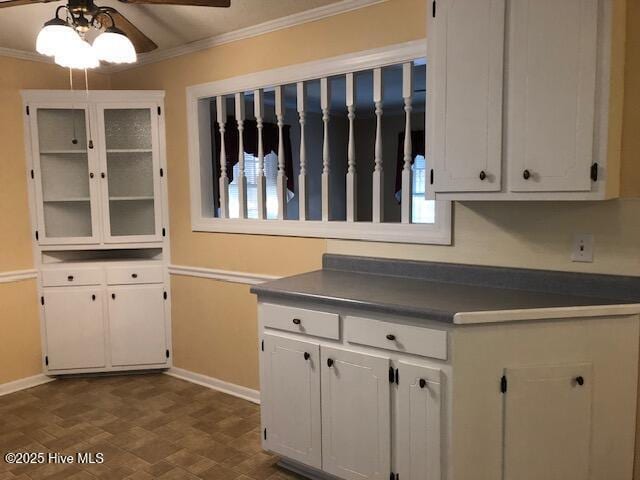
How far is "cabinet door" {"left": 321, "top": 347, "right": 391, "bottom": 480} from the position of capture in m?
2.15

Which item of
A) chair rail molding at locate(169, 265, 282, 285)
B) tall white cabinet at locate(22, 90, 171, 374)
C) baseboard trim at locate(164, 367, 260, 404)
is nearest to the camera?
chair rail molding at locate(169, 265, 282, 285)

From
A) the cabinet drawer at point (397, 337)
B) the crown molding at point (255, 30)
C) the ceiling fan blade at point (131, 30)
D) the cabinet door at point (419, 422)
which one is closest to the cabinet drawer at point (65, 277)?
the crown molding at point (255, 30)

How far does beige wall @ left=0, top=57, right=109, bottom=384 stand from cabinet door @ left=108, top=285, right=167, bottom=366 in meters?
0.56

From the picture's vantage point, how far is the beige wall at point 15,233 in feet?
11.8

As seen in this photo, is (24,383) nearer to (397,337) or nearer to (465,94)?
(397,337)

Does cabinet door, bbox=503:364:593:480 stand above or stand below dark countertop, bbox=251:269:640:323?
below

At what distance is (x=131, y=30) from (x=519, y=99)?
1.84m

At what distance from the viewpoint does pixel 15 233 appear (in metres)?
3.65

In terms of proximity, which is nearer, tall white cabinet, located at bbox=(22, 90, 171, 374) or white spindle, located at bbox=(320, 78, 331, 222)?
white spindle, located at bbox=(320, 78, 331, 222)

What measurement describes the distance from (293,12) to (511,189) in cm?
166

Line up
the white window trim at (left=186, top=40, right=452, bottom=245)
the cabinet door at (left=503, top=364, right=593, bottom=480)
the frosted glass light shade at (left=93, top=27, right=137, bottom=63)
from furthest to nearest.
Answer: the white window trim at (left=186, top=40, right=452, bottom=245) → the frosted glass light shade at (left=93, top=27, right=137, bottom=63) → the cabinet door at (left=503, top=364, right=593, bottom=480)

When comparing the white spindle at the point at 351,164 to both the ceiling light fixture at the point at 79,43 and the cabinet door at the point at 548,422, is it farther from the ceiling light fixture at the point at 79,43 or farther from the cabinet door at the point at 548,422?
the cabinet door at the point at 548,422

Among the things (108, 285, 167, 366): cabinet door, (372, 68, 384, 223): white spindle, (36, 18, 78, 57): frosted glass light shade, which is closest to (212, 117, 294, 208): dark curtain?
(108, 285, 167, 366): cabinet door

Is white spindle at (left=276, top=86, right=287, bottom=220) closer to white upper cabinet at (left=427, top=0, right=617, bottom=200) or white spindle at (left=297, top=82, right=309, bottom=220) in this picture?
white spindle at (left=297, top=82, right=309, bottom=220)
